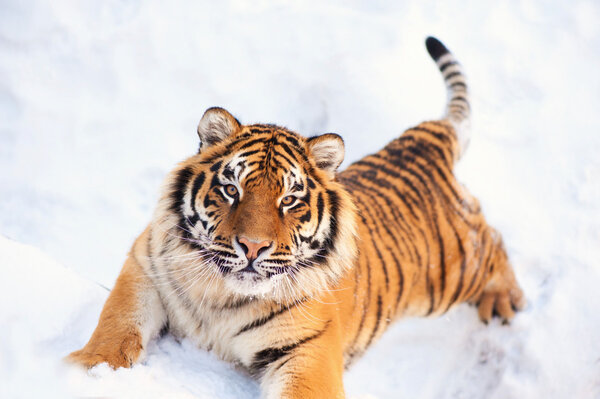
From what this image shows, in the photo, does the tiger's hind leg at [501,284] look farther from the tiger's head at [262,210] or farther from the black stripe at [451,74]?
the tiger's head at [262,210]

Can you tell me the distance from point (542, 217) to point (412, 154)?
0.76 meters

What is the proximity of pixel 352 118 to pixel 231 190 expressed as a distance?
Result: 164 cm

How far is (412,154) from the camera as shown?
2322 mm

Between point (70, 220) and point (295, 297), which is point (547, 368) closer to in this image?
point (295, 297)

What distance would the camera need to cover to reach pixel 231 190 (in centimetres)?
142

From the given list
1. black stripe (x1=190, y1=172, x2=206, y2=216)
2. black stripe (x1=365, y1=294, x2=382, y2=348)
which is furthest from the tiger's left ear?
black stripe (x1=365, y1=294, x2=382, y2=348)

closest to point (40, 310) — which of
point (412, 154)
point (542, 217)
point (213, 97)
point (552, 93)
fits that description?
point (412, 154)

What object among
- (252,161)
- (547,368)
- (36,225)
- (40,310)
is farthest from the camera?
(36,225)

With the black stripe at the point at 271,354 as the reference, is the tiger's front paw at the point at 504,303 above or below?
above

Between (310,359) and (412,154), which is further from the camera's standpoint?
(412,154)

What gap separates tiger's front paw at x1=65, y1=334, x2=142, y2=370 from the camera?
1.37m

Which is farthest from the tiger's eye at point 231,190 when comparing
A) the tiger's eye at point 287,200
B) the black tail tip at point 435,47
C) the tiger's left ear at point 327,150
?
the black tail tip at point 435,47

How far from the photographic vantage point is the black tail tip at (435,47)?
2.59 m

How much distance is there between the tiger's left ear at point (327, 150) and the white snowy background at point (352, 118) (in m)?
0.81
